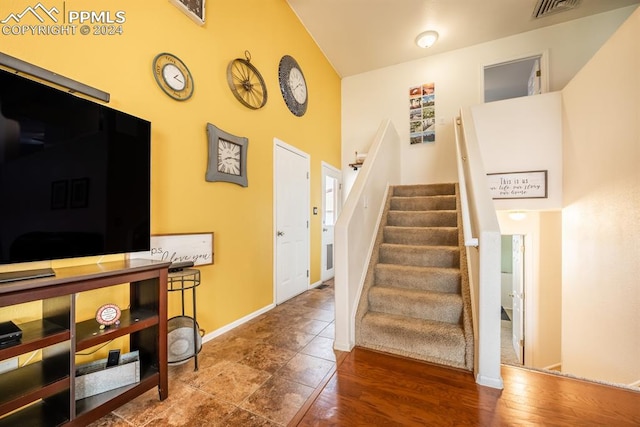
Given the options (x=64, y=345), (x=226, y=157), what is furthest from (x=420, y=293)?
(x=64, y=345)

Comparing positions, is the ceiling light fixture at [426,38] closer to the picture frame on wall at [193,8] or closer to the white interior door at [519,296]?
the picture frame on wall at [193,8]

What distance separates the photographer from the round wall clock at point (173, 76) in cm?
195

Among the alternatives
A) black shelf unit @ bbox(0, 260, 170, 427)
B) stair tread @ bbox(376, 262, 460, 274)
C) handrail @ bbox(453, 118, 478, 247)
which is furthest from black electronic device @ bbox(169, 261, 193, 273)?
handrail @ bbox(453, 118, 478, 247)

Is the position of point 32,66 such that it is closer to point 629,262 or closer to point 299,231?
point 299,231

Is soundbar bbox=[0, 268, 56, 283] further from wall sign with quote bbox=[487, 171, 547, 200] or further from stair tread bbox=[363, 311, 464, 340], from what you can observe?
wall sign with quote bbox=[487, 171, 547, 200]

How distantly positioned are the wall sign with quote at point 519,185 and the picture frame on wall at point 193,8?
12.4 ft

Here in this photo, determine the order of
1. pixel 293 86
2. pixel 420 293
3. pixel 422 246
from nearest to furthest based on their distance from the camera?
pixel 420 293, pixel 422 246, pixel 293 86

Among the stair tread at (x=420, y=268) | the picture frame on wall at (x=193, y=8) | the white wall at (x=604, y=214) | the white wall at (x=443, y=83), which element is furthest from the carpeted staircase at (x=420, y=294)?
the picture frame on wall at (x=193, y=8)

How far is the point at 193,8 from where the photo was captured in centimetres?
218

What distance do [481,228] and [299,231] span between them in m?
2.37

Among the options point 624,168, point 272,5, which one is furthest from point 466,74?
point 272,5

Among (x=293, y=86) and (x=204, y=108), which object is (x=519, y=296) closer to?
(x=293, y=86)

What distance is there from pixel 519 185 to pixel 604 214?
1.05 m

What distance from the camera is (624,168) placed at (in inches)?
86.8
